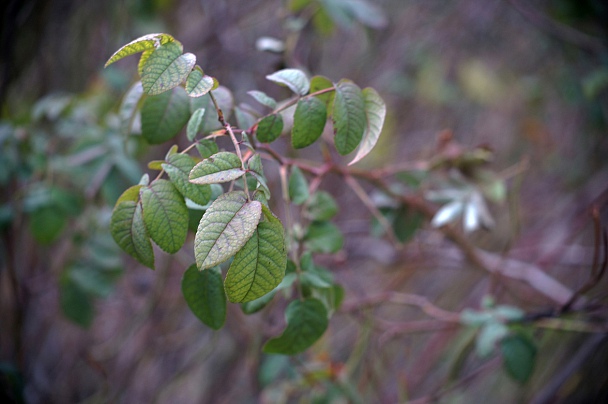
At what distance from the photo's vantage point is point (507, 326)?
0.93 metres

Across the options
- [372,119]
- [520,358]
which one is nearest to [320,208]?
[372,119]

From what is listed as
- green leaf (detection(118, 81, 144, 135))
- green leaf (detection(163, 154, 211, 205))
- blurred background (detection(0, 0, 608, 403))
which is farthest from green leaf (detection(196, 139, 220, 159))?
blurred background (detection(0, 0, 608, 403))

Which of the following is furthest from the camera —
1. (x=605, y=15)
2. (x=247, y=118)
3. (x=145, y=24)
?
(x=605, y=15)

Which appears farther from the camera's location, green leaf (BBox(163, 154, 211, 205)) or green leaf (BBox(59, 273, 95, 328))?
green leaf (BBox(59, 273, 95, 328))

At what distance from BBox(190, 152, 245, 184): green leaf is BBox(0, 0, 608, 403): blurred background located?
1.63ft

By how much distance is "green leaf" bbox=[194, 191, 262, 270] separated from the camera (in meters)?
0.45

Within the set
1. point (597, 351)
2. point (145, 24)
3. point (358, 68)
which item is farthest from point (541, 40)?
point (145, 24)

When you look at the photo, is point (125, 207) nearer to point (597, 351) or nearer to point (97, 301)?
point (597, 351)

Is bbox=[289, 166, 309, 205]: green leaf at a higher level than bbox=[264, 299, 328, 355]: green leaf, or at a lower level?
higher

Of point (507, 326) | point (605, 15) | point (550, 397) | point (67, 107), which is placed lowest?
point (550, 397)

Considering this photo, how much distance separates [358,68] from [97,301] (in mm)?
1742

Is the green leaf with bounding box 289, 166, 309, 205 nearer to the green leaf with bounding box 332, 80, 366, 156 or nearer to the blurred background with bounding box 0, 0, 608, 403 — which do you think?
the green leaf with bounding box 332, 80, 366, 156

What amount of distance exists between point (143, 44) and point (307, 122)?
23cm

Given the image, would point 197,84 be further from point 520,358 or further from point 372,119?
point 520,358
